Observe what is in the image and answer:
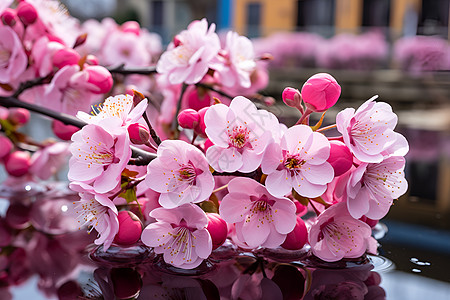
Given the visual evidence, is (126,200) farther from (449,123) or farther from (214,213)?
(449,123)

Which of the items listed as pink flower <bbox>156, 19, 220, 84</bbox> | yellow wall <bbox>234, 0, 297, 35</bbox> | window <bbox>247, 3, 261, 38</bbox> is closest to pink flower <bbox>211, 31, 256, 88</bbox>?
pink flower <bbox>156, 19, 220, 84</bbox>

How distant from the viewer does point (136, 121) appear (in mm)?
372

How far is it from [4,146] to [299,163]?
0.43 metres

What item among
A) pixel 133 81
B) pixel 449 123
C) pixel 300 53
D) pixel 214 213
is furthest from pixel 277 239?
pixel 300 53

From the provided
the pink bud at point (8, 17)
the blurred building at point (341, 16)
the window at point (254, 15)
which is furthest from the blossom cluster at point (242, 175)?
the window at point (254, 15)

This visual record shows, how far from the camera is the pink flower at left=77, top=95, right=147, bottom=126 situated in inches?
14.5

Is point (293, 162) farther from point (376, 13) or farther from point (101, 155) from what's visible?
point (376, 13)

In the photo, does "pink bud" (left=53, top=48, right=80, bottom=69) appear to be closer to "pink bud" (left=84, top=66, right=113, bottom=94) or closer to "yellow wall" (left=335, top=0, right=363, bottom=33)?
"pink bud" (left=84, top=66, right=113, bottom=94)

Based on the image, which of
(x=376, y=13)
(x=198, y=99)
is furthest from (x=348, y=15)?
(x=198, y=99)

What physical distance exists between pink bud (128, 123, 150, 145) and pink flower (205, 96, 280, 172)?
0.15 feet

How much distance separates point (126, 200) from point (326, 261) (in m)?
0.16

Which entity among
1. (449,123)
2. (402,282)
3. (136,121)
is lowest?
(449,123)

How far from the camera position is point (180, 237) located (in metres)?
0.37

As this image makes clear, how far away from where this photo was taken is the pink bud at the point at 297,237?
0.39 meters
